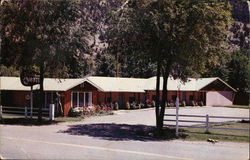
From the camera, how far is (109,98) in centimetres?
4100

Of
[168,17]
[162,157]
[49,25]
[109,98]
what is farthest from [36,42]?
[109,98]

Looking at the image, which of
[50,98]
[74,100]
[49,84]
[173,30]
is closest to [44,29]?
[173,30]

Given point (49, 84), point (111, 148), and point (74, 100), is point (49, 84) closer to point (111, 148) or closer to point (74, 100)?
point (74, 100)

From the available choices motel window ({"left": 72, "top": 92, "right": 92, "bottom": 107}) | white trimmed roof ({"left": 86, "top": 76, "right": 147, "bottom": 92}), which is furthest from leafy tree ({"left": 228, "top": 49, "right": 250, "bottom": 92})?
white trimmed roof ({"left": 86, "top": 76, "right": 147, "bottom": 92})

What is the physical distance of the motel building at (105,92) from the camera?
32.7 metres

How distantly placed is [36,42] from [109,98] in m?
19.2

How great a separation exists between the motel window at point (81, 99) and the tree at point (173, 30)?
15.3 meters

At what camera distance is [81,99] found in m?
34.2

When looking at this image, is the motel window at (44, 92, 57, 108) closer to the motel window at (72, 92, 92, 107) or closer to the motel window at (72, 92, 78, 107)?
the motel window at (72, 92, 78, 107)

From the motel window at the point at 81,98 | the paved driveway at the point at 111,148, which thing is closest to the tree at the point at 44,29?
the paved driveway at the point at 111,148

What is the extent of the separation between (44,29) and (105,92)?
18.6 meters

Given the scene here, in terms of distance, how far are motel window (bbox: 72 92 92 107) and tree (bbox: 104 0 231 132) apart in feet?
50.2

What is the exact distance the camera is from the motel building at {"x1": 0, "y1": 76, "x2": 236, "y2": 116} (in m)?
32.7

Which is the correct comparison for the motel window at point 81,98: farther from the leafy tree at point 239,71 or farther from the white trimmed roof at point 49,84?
the leafy tree at point 239,71
